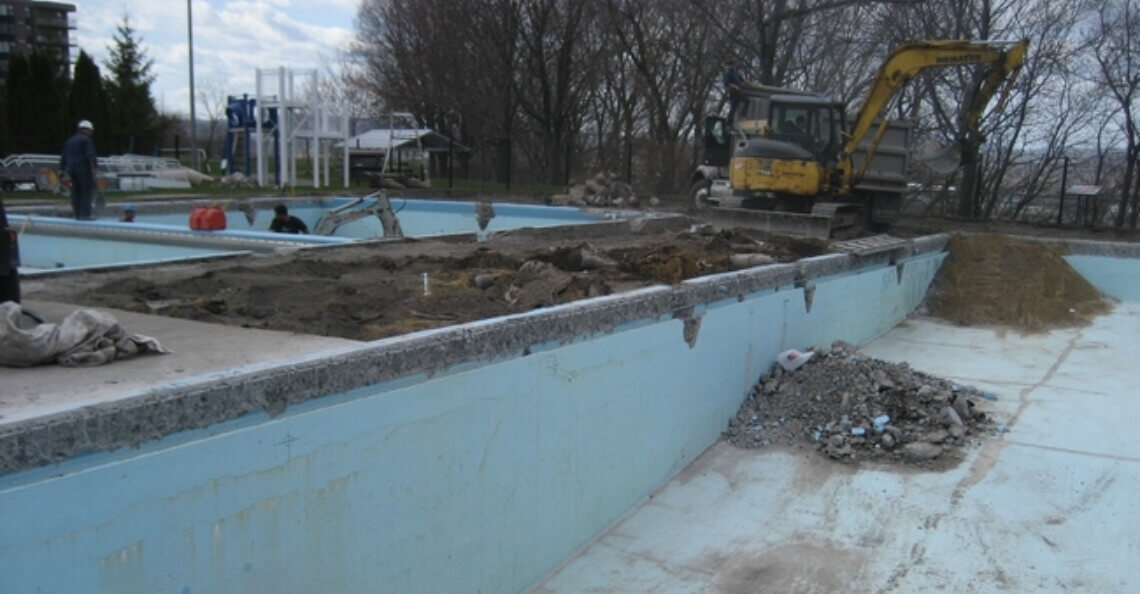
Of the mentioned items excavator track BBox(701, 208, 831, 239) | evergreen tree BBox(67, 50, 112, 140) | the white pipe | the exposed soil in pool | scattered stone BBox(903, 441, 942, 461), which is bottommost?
scattered stone BBox(903, 441, 942, 461)

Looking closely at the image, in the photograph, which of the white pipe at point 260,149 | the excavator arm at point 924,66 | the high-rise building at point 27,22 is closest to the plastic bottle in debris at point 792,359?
the excavator arm at point 924,66

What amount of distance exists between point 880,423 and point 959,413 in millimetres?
845

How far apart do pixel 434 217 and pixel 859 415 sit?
551 inches

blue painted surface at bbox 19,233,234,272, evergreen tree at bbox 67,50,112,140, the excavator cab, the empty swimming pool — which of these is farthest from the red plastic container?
evergreen tree at bbox 67,50,112,140

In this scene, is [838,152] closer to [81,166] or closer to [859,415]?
[859,415]

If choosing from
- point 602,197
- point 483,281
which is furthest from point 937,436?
point 602,197

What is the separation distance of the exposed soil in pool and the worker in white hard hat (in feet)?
22.1

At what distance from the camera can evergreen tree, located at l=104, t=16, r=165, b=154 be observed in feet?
120

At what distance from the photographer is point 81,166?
13438mm

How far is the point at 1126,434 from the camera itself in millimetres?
6977

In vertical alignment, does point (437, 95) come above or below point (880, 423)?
above

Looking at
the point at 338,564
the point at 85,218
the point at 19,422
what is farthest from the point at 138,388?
the point at 85,218

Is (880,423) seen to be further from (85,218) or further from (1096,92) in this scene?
(1096,92)

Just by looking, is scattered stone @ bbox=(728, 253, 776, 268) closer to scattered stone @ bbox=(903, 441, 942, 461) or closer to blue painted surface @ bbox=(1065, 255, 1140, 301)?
scattered stone @ bbox=(903, 441, 942, 461)
